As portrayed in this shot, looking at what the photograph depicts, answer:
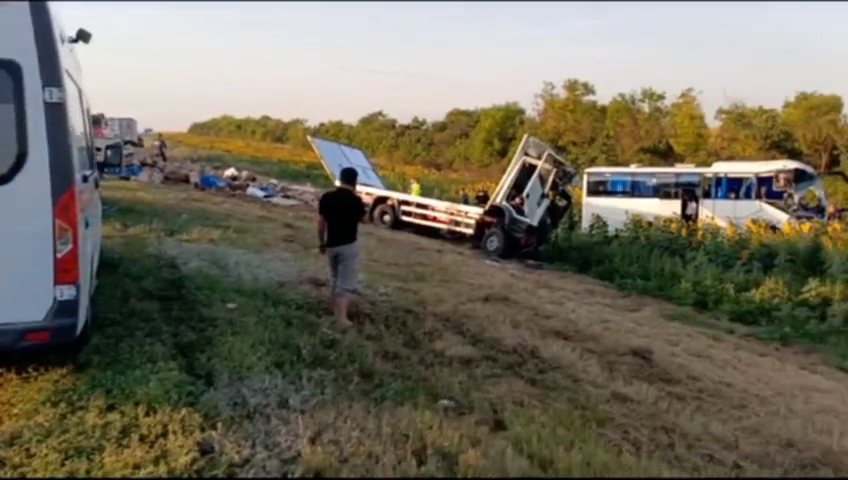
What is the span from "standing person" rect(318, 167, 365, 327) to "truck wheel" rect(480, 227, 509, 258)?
10.9 meters

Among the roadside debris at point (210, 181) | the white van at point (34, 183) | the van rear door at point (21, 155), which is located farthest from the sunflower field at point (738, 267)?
the roadside debris at point (210, 181)

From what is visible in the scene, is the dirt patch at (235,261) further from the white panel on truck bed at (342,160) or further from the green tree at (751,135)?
the green tree at (751,135)

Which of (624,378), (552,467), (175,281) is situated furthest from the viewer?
(175,281)

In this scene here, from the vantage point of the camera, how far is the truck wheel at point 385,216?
22.8m

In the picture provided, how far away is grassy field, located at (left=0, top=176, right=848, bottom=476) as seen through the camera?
4840mm

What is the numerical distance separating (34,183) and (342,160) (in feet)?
56.6

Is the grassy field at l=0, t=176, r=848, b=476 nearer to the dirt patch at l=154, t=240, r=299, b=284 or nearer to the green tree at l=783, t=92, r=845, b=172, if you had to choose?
the dirt patch at l=154, t=240, r=299, b=284

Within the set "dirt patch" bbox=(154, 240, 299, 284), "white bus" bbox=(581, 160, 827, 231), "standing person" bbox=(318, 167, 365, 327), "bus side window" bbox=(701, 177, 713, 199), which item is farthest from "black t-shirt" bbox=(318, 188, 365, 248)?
"bus side window" bbox=(701, 177, 713, 199)

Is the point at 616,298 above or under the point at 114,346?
under

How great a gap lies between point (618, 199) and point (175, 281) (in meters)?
21.7

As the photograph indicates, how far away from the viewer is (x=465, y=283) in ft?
43.9

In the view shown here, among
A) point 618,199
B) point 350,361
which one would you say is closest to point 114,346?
point 350,361

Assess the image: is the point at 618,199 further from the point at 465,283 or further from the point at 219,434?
the point at 219,434

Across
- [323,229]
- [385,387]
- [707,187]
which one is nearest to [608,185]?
[707,187]
